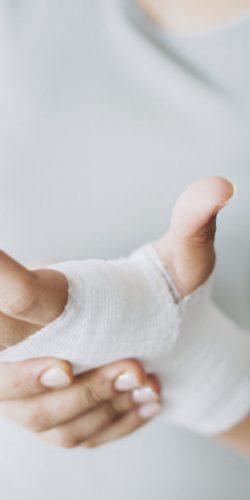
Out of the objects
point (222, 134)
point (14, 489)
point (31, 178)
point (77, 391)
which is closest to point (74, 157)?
point (31, 178)

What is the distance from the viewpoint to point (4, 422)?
0.92m

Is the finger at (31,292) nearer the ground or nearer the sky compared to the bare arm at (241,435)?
nearer the sky

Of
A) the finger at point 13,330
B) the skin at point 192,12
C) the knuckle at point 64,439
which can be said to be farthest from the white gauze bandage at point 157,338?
the skin at point 192,12

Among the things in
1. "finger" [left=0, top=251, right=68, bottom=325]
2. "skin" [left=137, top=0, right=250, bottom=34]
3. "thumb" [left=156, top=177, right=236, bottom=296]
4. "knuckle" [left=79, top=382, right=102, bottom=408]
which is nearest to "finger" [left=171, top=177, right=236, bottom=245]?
"thumb" [left=156, top=177, right=236, bottom=296]

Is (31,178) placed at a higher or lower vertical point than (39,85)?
lower

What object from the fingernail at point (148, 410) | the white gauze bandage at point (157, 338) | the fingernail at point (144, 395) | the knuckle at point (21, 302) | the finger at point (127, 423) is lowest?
the finger at point (127, 423)

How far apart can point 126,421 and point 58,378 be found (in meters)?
0.18

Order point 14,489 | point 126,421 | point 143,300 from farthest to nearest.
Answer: point 14,489
point 126,421
point 143,300

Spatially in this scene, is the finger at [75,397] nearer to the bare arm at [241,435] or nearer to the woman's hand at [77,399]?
the woman's hand at [77,399]

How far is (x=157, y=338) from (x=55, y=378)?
0.39ft

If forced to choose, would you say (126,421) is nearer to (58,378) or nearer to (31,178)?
(58,378)

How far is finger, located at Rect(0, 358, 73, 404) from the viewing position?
0.68m

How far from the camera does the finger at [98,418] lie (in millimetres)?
793

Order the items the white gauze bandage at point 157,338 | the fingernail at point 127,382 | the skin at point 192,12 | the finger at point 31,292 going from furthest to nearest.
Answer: the skin at point 192,12 → the fingernail at point 127,382 → the white gauze bandage at point 157,338 → the finger at point 31,292
